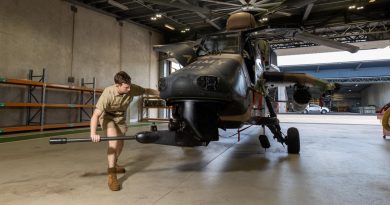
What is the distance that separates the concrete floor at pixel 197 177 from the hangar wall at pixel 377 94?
26264 mm

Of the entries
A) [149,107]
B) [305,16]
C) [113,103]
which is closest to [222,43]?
[113,103]

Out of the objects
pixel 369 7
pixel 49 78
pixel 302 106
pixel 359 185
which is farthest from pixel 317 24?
pixel 49 78

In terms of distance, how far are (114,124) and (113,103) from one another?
247 millimetres

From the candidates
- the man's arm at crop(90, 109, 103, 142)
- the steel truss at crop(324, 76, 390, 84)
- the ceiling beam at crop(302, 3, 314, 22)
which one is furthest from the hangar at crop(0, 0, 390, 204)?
the steel truss at crop(324, 76, 390, 84)

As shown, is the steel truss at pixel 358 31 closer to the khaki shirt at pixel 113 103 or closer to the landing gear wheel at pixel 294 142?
the landing gear wheel at pixel 294 142

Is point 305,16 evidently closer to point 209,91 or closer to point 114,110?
point 209,91

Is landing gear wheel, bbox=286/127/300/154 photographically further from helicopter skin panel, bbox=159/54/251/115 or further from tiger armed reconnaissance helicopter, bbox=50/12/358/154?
helicopter skin panel, bbox=159/54/251/115

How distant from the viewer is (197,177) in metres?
2.62

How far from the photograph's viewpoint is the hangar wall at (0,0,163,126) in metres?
6.93

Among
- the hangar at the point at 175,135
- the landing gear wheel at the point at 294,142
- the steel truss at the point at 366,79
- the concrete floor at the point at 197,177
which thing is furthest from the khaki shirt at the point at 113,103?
the steel truss at the point at 366,79

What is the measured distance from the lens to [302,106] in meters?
5.02

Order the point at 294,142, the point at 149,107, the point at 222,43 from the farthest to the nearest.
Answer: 1. the point at 149,107
2. the point at 294,142
3. the point at 222,43

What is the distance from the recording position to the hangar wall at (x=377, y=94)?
2453cm

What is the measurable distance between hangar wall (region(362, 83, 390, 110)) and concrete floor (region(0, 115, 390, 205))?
26.3 m
